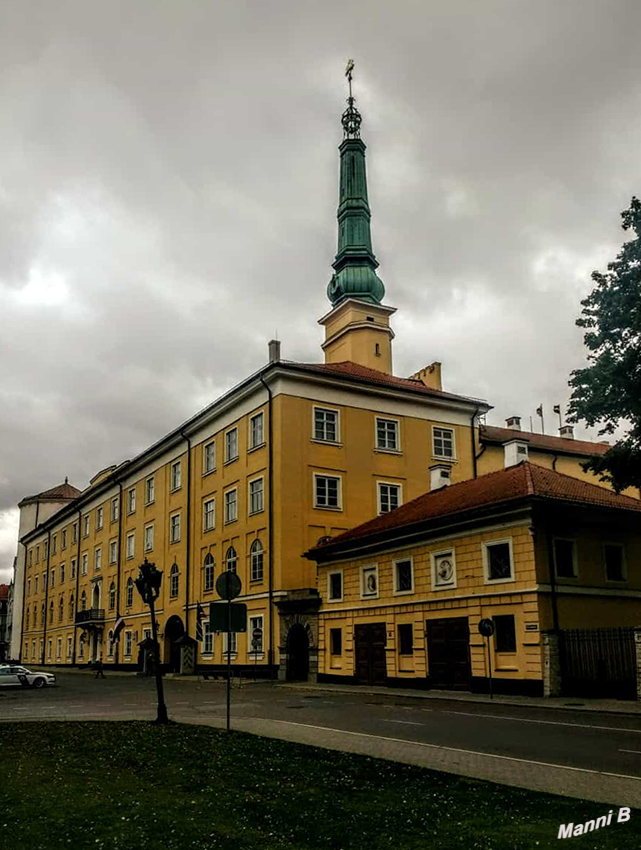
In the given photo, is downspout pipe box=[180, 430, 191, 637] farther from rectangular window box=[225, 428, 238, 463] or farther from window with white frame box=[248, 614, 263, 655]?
window with white frame box=[248, 614, 263, 655]

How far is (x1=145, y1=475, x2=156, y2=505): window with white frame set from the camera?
56.7m

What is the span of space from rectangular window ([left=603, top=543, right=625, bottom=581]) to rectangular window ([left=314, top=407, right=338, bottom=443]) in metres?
17.1

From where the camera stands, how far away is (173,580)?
2008 inches

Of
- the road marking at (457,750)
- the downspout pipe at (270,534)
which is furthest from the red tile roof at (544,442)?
the road marking at (457,750)

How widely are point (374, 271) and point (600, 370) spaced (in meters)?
36.7

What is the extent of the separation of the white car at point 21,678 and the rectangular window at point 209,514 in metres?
11.6

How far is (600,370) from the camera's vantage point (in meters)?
20.5

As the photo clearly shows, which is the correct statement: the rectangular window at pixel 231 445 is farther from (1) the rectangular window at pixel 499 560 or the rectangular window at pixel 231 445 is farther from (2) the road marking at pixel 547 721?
(2) the road marking at pixel 547 721

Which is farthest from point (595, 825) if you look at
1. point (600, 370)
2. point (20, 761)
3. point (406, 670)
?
point (406, 670)

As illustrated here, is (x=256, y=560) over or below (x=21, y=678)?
over

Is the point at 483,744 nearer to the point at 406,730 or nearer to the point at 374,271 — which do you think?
the point at 406,730

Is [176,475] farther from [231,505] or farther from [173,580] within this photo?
[231,505]

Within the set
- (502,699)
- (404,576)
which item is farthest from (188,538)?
(502,699)

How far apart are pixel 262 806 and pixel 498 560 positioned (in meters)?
19.7
